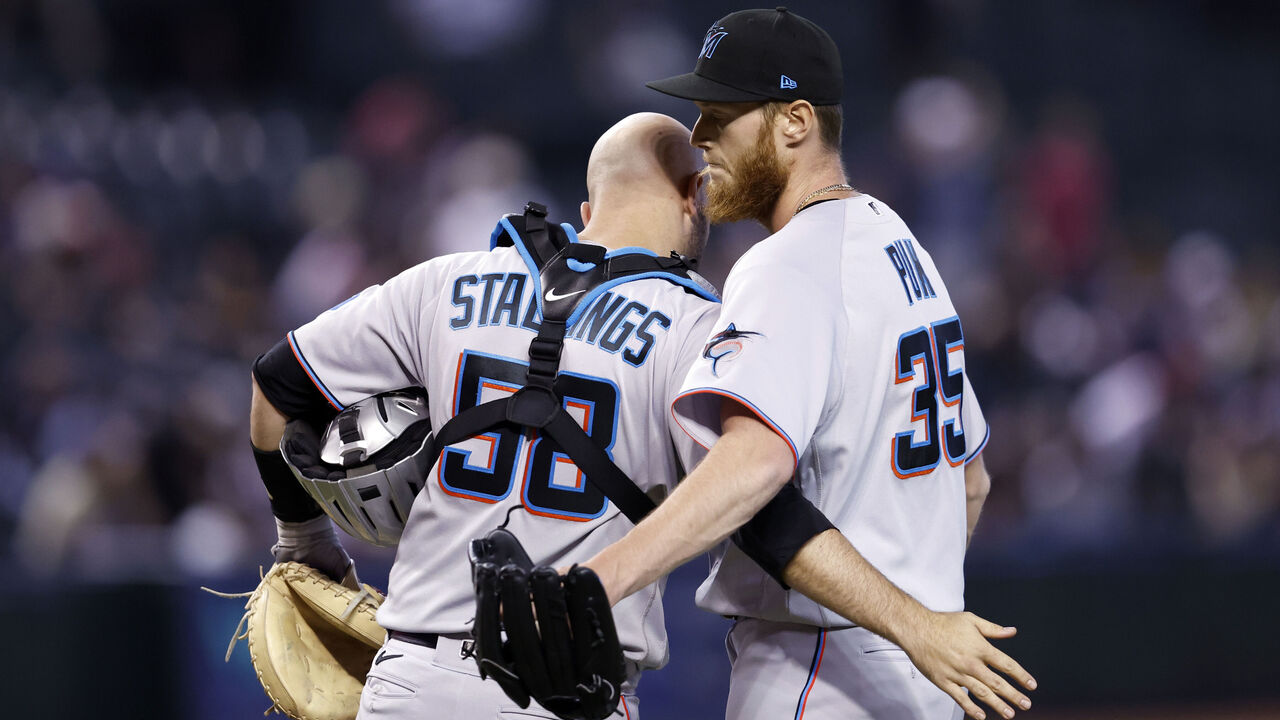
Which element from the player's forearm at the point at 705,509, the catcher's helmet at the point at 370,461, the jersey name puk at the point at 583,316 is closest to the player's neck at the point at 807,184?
the jersey name puk at the point at 583,316

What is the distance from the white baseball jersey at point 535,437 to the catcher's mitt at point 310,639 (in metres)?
0.29

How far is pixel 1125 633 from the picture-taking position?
6973 mm

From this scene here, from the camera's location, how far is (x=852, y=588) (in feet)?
7.57

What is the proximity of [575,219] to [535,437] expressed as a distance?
7012mm

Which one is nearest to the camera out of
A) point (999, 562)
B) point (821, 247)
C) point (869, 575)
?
point (869, 575)

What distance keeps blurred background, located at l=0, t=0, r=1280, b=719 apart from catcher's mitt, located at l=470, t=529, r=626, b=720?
3.98m

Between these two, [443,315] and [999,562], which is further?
[999,562]

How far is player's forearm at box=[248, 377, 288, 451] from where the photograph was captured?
117 inches

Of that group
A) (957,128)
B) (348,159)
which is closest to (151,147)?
(348,159)

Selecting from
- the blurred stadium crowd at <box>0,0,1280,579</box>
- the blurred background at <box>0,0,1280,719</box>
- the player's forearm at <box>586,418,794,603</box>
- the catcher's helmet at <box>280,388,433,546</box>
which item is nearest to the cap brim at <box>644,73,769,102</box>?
the player's forearm at <box>586,418,794,603</box>

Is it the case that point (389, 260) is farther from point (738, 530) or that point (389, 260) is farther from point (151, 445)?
point (738, 530)

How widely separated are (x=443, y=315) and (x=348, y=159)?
22.2 feet

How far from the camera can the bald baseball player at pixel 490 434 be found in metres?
2.62

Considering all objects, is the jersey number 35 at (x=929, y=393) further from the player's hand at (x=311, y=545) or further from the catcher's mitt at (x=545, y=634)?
the player's hand at (x=311, y=545)
